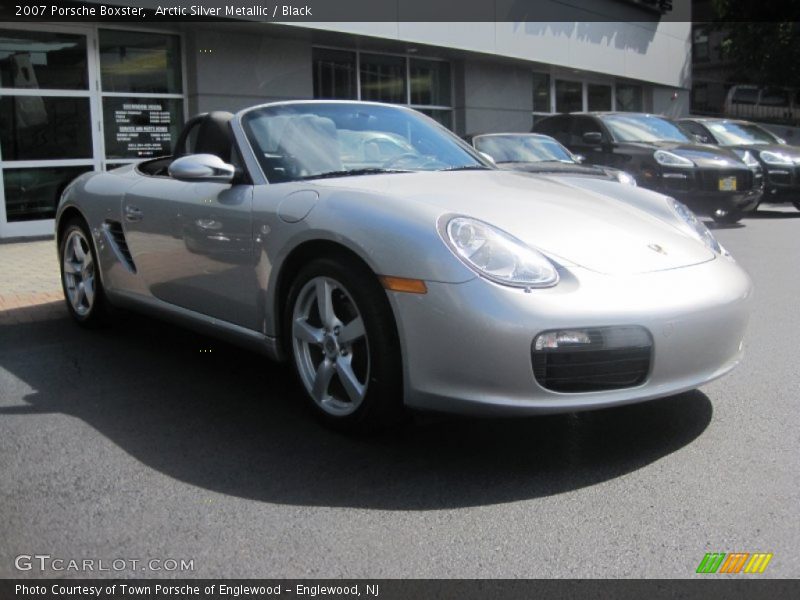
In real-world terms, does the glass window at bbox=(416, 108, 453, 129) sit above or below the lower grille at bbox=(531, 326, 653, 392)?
above

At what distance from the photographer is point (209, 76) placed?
41.0ft

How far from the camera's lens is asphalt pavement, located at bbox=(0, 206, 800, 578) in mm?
2576

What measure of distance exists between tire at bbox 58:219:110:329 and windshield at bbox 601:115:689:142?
8262mm

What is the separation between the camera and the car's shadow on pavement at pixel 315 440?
121 inches

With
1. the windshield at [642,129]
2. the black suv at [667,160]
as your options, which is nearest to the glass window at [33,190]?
the black suv at [667,160]

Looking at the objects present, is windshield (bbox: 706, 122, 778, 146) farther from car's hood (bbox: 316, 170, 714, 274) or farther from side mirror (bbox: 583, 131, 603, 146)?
car's hood (bbox: 316, 170, 714, 274)

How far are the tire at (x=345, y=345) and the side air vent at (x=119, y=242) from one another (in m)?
1.60

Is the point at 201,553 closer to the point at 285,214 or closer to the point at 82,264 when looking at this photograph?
the point at 285,214

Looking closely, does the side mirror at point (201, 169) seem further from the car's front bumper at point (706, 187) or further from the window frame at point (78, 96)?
the car's front bumper at point (706, 187)

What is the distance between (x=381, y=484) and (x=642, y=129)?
33.9 ft

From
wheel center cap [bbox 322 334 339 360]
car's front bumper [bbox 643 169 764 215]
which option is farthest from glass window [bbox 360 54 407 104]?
wheel center cap [bbox 322 334 339 360]

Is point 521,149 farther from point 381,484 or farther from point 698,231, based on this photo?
point 381,484

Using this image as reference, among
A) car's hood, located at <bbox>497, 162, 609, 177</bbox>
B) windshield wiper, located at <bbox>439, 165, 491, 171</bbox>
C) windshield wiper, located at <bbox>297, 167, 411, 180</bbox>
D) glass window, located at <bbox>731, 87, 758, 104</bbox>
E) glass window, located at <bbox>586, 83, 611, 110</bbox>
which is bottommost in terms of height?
windshield wiper, located at <bbox>297, 167, 411, 180</bbox>

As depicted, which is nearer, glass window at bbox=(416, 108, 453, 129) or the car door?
the car door
